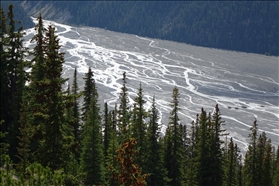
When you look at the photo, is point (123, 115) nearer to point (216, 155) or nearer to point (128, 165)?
point (216, 155)

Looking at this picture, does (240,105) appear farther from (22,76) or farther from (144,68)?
(22,76)

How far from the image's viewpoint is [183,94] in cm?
12006

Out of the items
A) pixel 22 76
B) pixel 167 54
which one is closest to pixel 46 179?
pixel 22 76

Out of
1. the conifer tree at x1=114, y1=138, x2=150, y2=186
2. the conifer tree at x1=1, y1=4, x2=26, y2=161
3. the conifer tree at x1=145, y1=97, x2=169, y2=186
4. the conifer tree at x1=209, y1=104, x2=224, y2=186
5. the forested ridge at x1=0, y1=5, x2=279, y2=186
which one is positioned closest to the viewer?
the conifer tree at x1=114, y1=138, x2=150, y2=186

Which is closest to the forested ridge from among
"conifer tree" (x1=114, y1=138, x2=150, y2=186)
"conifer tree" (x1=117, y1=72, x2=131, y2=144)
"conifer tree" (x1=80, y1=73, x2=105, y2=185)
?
"conifer tree" (x1=80, y1=73, x2=105, y2=185)

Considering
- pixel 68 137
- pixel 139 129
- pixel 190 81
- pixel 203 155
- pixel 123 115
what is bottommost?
pixel 190 81

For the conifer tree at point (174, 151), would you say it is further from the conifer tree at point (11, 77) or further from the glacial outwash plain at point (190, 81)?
the glacial outwash plain at point (190, 81)

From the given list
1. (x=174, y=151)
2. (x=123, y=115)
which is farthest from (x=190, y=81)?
(x=123, y=115)

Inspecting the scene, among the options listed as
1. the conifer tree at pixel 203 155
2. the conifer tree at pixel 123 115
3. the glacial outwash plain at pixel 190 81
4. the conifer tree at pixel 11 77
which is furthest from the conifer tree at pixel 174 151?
the glacial outwash plain at pixel 190 81

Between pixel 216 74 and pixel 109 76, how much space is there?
4291cm

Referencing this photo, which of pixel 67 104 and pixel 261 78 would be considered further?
Answer: pixel 261 78

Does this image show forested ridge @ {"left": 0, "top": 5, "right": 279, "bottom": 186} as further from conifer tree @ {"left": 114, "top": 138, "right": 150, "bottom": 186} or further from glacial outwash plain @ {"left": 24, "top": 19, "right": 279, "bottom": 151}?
glacial outwash plain @ {"left": 24, "top": 19, "right": 279, "bottom": 151}

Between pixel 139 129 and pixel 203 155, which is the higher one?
pixel 139 129

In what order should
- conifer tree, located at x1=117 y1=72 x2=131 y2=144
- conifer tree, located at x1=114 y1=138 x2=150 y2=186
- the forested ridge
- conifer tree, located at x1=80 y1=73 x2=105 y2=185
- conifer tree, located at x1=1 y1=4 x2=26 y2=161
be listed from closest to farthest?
1. conifer tree, located at x1=114 y1=138 x2=150 y2=186
2. conifer tree, located at x1=117 y1=72 x2=131 y2=144
3. the forested ridge
4. conifer tree, located at x1=1 y1=4 x2=26 y2=161
5. conifer tree, located at x1=80 y1=73 x2=105 y2=185
